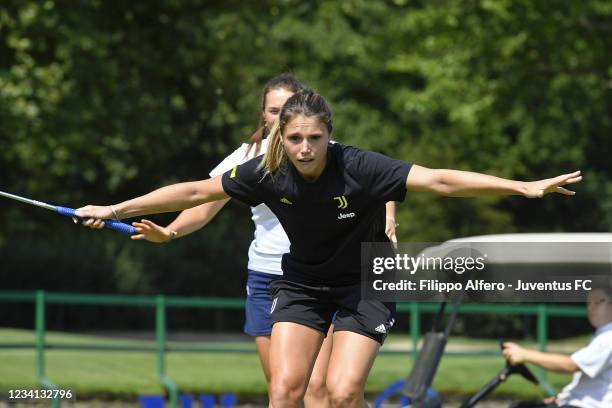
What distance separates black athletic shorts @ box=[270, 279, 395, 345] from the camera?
6.39 meters

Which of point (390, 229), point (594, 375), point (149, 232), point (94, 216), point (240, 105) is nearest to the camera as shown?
point (94, 216)

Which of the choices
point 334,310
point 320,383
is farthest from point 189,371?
point 334,310

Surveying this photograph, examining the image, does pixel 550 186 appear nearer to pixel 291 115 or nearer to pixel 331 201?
pixel 331 201

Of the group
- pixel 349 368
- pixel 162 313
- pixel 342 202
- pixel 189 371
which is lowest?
pixel 189 371

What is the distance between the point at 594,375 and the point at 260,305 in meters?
2.22

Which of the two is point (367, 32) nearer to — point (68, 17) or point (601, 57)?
point (601, 57)

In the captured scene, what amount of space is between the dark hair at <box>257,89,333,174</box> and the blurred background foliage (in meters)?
9.24

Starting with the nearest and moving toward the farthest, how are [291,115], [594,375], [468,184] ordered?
1. [468,184]
2. [291,115]
3. [594,375]

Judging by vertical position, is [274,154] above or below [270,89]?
below

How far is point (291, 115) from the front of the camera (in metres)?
6.23

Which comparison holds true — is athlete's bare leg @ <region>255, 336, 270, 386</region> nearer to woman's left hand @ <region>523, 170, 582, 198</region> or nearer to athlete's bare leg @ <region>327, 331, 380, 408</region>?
athlete's bare leg @ <region>327, 331, 380, 408</region>

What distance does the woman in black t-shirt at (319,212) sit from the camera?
20.3ft

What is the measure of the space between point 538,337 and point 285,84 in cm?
868

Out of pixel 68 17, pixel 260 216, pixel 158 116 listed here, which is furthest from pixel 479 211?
pixel 260 216
